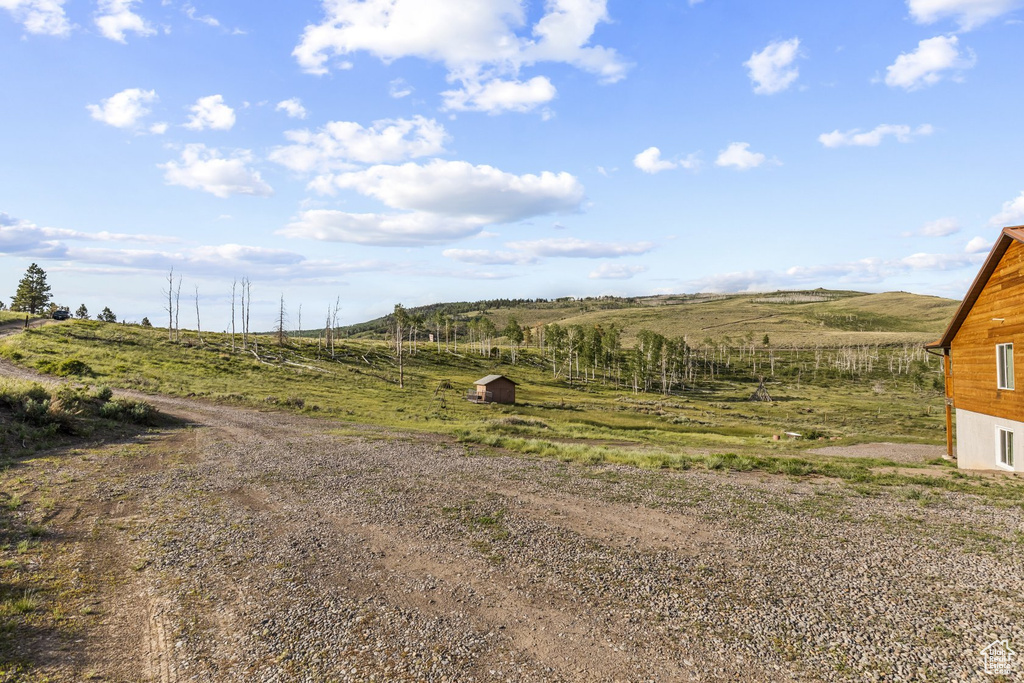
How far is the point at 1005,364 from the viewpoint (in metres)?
23.4

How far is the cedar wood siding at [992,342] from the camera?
72.9ft

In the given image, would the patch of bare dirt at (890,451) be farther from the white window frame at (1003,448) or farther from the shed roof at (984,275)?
the shed roof at (984,275)

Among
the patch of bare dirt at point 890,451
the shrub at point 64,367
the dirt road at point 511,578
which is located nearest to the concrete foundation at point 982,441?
the patch of bare dirt at point 890,451

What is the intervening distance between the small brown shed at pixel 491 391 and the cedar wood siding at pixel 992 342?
159 feet

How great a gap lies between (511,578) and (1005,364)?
86.0 ft

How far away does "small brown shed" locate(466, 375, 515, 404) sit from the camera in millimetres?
67750

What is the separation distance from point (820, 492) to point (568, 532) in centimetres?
1189

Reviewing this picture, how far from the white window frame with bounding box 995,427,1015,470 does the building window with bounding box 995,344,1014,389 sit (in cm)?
213

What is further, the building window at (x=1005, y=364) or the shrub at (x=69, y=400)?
the shrub at (x=69, y=400)

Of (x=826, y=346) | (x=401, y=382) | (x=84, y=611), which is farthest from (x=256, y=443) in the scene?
(x=826, y=346)

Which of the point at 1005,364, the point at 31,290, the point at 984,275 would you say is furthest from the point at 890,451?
the point at 31,290

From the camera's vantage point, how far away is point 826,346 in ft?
613

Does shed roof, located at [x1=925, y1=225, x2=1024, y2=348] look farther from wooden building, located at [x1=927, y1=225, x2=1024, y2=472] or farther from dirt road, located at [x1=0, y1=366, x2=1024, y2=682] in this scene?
dirt road, located at [x1=0, y1=366, x2=1024, y2=682]

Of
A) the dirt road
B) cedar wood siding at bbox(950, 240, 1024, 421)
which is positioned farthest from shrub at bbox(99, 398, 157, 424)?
cedar wood siding at bbox(950, 240, 1024, 421)
